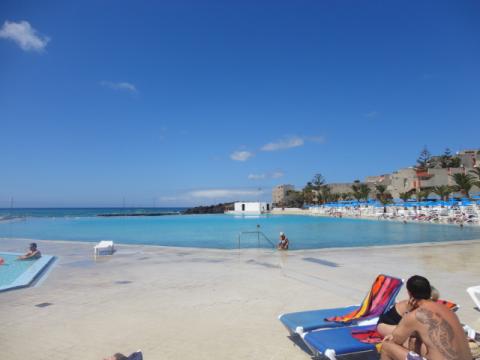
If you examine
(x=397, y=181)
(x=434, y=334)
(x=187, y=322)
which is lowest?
(x=187, y=322)

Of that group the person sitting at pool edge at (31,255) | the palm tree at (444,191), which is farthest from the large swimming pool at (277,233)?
the palm tree at (444,191)

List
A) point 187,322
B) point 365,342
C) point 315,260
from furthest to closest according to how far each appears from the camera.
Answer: point 315,260
point 187,322
point 365,342

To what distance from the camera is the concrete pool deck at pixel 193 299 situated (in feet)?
14.4

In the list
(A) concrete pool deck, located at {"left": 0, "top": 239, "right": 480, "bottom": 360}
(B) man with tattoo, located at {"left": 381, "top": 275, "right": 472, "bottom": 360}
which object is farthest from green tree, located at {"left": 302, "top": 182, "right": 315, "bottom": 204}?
(B) man with tattoo, located at {"left": 381, "top": 275, "right": 472, "bottom": 360}

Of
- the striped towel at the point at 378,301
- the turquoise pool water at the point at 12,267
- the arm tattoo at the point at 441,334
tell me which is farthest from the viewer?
the turquoise pool water at the point at 12,267

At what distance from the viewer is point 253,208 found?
89562mm

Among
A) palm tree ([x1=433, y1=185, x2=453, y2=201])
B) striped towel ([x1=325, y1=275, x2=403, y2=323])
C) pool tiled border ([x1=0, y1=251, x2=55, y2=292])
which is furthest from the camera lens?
A: palm tree ([x1=433, y1=185, x2=453, y2=201])

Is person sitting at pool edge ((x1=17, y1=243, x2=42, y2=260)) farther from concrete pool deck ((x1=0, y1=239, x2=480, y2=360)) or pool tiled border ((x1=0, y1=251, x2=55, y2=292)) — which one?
concrete pool deck ((x1=0, y1=239, x2=480, y2=360))

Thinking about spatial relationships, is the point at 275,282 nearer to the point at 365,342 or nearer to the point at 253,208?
the point at 365,342

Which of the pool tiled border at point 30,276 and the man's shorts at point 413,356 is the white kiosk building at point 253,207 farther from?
the man's shorts at point 413,356

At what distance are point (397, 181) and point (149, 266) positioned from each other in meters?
62.4

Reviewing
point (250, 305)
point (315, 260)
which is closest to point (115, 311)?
point (250, 305)

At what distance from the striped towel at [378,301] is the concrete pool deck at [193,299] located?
0.74m

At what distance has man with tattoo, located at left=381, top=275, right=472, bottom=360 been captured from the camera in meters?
2.60
